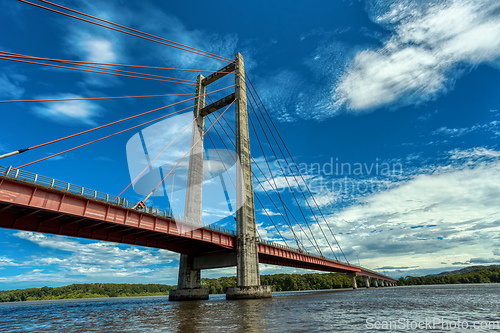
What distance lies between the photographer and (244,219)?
142 ft

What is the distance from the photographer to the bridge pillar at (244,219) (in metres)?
39.2

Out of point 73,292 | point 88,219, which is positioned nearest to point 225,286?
point 73,292

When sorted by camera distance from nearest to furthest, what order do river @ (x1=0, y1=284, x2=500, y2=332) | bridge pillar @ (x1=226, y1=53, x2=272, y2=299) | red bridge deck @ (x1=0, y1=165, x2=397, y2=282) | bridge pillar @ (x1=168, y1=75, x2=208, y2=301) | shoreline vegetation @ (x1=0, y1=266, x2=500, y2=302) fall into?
river @ (x1=0, y1=284, x2=500, y2=332), red bridge deck @ (x1=0, y1=165, x2=397, y2=282), bridge pillar @ (x1=226, y1=53, x2=272, y2=299), bridge pillar @ (x1=168, y1=75, x2=208, y2=301), shoreline vegetation @ (x1=0, y1=266, x2=500, y2=302)

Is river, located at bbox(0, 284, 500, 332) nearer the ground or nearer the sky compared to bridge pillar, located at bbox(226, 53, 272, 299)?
nearer the ground

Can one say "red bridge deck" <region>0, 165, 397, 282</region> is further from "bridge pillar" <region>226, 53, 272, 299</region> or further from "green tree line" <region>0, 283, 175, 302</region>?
"green tree line" <region>0, 283, 175, 302</region>

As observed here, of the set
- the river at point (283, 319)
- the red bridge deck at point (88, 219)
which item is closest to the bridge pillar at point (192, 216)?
the red bridge deck at point (88, 219)

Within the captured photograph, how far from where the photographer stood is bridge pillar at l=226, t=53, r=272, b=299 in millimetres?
39250

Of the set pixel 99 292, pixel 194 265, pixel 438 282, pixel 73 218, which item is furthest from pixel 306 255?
pixel 438 282

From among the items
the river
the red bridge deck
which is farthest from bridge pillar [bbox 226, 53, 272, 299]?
the river

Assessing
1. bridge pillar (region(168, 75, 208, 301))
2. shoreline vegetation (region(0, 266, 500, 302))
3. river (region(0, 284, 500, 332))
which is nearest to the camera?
river (region(0, 284, 500, 332))

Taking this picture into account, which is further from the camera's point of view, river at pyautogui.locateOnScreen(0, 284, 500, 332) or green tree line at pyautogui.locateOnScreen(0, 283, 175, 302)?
green tree line at pyautogui.locateOnScreen(0, 283, 175, 302)

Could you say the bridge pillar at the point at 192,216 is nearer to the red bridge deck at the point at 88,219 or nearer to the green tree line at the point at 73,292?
the red bridge deck at the point at 88,219

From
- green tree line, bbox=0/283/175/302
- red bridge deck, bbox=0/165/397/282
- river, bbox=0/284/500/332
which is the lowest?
Result: river, bbox=0/284/500/332

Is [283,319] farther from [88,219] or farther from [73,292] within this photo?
[73,292]
